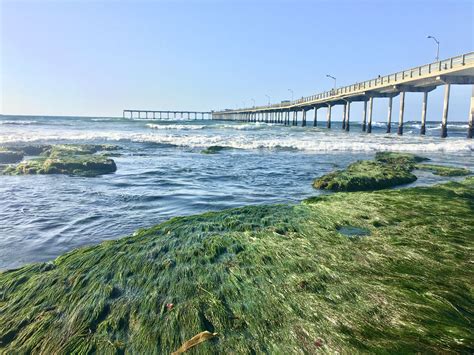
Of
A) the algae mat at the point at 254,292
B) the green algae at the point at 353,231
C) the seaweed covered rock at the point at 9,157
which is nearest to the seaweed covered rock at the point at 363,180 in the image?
the algae mat at the point at 254,292

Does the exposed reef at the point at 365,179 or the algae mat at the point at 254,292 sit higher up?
the exposed reef at the point at 365,179

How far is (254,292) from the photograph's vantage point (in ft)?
11.6

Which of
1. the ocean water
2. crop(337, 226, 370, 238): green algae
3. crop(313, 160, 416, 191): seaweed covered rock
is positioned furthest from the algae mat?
crop(313, 160, 416, 191): seaweed covered rock

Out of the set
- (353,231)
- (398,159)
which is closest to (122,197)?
(353,231)

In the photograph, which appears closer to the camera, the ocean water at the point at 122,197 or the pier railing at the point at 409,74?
the ocean water at the point at 122,197

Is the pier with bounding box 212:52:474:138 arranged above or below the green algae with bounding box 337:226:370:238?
above

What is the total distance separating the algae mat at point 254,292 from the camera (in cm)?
281

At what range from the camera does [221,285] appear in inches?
146

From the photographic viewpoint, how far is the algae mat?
9.23 ft

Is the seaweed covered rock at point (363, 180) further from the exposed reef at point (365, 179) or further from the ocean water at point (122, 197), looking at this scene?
the ocean water at point (122, 197)

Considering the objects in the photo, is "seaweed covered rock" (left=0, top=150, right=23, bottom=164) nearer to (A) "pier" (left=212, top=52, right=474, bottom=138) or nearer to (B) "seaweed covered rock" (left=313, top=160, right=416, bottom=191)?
(B) "seaweed covered rock" (left=313, top=160, right=416, bottom=191)

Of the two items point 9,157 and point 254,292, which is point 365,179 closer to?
point 254,292

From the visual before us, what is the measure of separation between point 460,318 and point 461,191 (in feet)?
21.0

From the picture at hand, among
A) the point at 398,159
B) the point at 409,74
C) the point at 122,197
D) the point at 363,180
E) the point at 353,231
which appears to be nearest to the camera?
the point at 353,231
